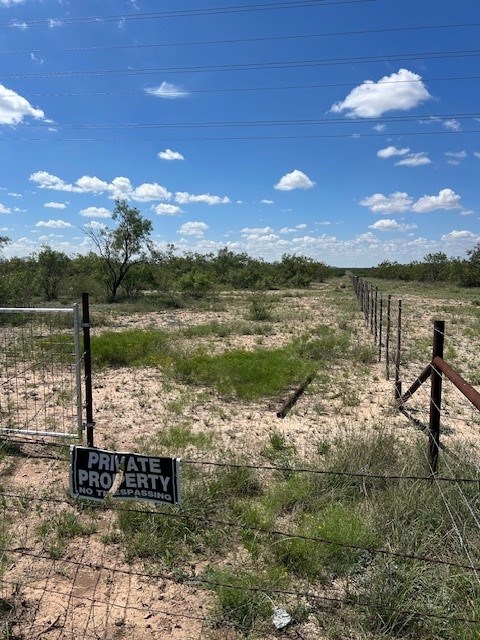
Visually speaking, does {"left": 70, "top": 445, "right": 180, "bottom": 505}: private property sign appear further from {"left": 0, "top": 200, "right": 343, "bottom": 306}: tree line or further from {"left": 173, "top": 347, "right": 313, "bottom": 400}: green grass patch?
{"left": 0, "top": 200, "right": 343, "bottom": 306}: tree line

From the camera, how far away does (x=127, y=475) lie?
2992 mm

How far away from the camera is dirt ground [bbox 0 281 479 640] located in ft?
9.64

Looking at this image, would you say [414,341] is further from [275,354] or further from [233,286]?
[233,286]

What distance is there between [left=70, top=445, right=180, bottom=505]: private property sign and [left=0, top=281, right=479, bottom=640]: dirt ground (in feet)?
1.99

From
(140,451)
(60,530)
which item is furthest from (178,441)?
(60,530)

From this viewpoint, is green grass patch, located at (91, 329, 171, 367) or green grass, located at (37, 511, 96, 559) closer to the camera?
green grass, located at (37, 511, 96, 559)

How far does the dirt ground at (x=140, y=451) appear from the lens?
2938 mm

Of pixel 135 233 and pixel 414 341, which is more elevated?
pixel 135 233

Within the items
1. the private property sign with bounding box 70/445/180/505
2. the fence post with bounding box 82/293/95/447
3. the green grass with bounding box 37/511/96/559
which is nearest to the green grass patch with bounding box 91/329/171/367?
the fence post with bounding box 82/293/95/447

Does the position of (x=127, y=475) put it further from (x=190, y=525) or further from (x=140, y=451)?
(x=140, y=451)

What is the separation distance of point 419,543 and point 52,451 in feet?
12.9

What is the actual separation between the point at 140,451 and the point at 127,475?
103 inches

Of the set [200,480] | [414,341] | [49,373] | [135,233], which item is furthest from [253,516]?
[135,233]

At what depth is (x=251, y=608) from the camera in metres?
2.90
